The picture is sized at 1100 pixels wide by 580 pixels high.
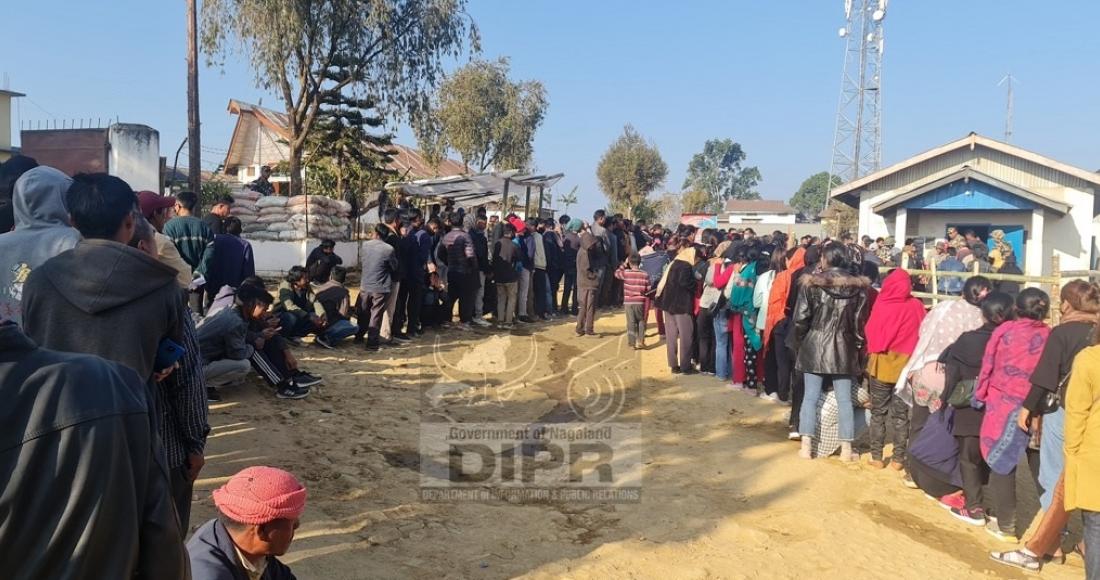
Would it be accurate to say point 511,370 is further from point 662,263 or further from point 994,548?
point 994,548

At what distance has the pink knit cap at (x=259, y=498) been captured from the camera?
2359mm

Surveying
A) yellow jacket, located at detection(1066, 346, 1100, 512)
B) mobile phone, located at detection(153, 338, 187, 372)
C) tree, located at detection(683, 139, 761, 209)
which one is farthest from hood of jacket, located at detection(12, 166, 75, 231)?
tree, located at detection(683, 139, 761, 209)

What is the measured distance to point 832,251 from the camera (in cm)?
664

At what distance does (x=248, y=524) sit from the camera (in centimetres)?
237

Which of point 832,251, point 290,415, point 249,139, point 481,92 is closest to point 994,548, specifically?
point 832,251

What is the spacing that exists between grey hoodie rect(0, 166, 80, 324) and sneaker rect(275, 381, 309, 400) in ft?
13.1

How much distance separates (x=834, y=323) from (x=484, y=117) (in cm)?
2818

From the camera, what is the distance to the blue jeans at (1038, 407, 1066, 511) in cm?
478

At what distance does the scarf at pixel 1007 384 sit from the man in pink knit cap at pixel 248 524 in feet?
15.2

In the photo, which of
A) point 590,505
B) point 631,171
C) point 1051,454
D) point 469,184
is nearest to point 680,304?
point 590,505

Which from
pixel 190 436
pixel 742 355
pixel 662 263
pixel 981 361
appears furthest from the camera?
pixel 662 263

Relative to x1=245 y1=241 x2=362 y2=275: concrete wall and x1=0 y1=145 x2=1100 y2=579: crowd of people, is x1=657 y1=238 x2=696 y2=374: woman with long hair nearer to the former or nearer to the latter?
x1=0 y1=145 x2=1100 y2=579: crowd of people

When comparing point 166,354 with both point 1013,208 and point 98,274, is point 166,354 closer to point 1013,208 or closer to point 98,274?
point 98,274

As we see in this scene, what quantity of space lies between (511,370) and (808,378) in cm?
421
